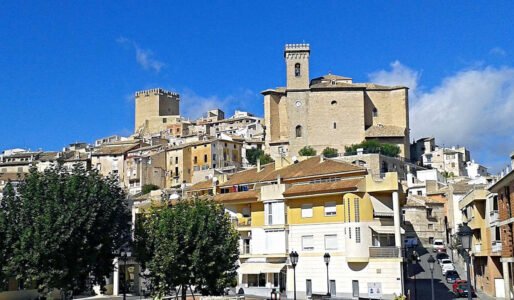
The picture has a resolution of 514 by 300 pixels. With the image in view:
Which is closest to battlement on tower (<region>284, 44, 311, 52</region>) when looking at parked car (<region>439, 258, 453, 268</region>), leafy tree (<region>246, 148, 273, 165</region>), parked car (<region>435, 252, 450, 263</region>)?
leafy tree (<region>246, 148, 273, 165</region>)

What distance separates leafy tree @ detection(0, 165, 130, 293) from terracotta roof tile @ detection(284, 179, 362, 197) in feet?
37.0

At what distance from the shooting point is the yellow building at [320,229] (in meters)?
39.0

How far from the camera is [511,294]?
37.8 m

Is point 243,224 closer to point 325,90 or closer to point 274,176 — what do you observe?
point 274,176

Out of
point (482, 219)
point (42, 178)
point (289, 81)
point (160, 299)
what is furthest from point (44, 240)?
point (289, 81)

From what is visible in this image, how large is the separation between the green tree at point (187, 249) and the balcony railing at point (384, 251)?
28.1 ft

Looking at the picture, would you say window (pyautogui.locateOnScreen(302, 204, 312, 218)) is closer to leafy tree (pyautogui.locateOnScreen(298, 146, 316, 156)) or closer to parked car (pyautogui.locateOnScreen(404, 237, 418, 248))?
parked car (pyautogui.locateOnScreen(404, 237, 418, 248))

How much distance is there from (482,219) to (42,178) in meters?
28.3

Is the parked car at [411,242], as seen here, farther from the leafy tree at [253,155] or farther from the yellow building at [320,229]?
the leafy tree at [253,155]

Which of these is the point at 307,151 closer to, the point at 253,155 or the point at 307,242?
the point at 253,155

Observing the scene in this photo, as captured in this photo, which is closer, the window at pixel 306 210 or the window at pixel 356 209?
the window at pixel 356 209

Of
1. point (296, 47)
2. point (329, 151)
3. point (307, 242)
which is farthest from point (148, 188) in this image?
point (307, 242)

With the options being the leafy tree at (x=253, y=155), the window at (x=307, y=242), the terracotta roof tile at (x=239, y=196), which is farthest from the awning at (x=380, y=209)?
the leafy tree at (x=253, y=155)

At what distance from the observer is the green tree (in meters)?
33.5
